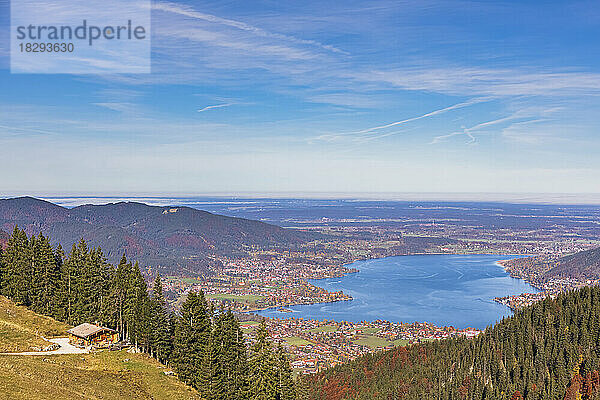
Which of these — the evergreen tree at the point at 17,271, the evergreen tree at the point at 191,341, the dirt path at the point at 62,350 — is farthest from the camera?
the evergreen tree at the point at 17,271

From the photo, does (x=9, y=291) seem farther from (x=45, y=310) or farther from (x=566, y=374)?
(x=566, y=374)

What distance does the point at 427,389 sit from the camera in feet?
304

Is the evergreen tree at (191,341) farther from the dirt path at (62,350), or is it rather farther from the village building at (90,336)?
the dirt path at (62,350)

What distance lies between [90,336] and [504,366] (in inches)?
3091

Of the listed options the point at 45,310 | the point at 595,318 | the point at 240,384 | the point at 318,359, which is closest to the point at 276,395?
the point at 240,384

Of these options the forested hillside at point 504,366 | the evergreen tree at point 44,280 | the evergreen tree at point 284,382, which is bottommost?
the forested hillside at point 504,366

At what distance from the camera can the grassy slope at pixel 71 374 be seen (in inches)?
1564

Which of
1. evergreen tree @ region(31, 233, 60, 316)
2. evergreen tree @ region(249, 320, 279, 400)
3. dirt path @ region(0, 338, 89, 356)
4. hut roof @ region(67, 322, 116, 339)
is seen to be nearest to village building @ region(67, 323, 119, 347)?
hut roof @ region(67, 322, 116, 339)

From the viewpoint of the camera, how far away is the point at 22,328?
65125mm

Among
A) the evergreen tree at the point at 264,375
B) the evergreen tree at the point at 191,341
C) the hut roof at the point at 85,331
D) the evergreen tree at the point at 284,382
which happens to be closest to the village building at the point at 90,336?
the hut roof at the point at 85,331

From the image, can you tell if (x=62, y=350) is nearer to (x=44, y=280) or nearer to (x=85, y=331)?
(x=85, y=331)

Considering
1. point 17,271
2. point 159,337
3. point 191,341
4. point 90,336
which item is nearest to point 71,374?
point 90,336

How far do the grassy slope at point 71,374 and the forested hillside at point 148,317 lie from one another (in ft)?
9.90

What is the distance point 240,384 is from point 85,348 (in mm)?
20851
